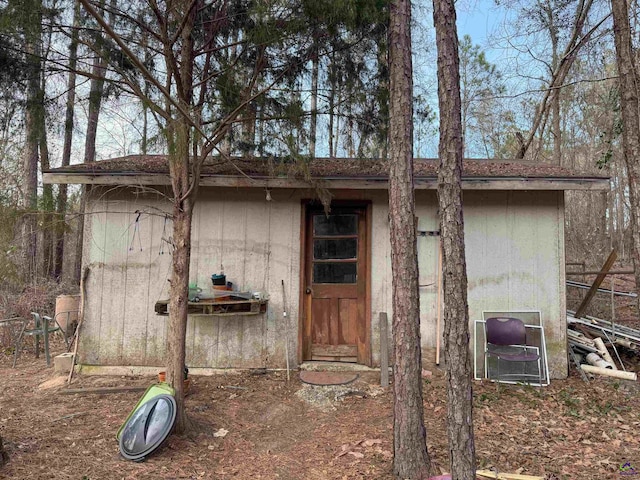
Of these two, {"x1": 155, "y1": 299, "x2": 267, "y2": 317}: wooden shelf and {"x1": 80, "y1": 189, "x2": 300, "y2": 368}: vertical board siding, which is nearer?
{"x1": 155, "y1": 299, "x2": 267, "y2": 317}: wooden shelf

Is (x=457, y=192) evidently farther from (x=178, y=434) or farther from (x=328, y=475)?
(x=178, y=434)

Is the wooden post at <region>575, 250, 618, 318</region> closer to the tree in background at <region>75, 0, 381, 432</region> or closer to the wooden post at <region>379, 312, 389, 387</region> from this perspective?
the wooden post at <region>379, 312, 389, 387</region>

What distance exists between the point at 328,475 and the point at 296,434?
2.47 feet

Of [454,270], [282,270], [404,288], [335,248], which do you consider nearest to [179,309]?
[282,270]

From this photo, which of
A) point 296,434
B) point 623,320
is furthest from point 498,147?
point 296,434

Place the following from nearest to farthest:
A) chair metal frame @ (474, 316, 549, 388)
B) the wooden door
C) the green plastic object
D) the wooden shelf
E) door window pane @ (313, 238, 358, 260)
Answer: the green plastic object, the wooden shelf, chair metal frame @ (474, 316, 549, 388), the wooden door, door window pane @ (313, 238, 358, 260)

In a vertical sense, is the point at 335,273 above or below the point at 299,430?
above

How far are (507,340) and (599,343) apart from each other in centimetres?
157

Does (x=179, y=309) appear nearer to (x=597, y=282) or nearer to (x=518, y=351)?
(x=518, y=351)

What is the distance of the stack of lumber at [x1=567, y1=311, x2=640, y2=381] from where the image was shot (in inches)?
204

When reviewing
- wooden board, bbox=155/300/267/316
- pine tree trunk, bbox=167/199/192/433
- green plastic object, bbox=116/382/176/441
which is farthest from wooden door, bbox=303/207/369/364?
green plastic object, bbox=116/382/176/441

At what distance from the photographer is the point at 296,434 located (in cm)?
389

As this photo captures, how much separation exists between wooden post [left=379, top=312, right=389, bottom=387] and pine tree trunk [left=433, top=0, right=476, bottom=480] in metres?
2.49

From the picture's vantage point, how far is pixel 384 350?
5000 millimetres
